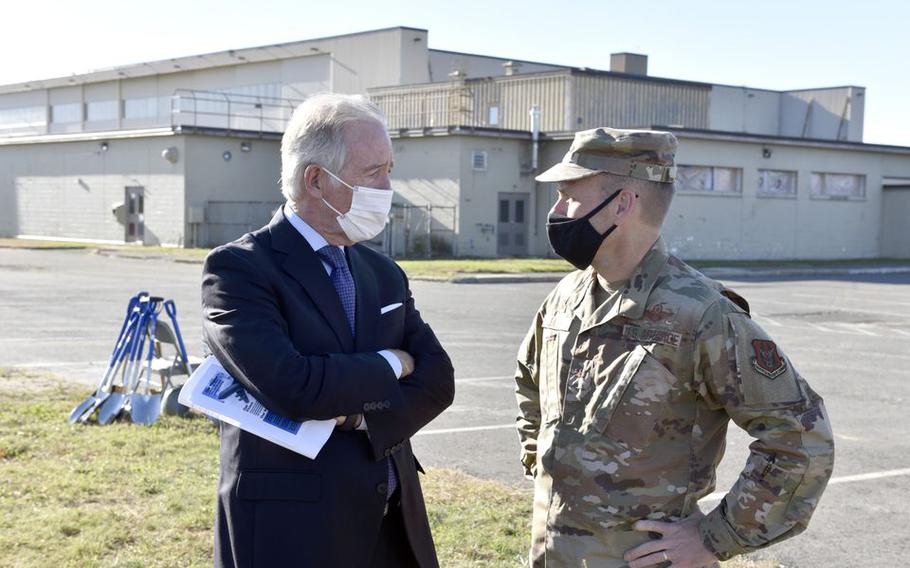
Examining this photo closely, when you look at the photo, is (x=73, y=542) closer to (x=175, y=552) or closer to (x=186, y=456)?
(x=175, y=552)

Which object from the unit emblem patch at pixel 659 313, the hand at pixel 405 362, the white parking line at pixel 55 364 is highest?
the unit emblem patch at pixel 659 313

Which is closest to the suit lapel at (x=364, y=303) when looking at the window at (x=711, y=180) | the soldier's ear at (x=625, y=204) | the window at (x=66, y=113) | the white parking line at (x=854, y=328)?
the soldier's ear at (x=625, y=204)

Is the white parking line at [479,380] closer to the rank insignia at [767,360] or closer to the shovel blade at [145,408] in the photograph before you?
the shovel blade at [145,408]

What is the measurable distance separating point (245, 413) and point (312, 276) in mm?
450

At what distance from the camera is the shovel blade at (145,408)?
870cm

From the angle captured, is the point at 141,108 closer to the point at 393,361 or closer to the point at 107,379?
the point at 107,379

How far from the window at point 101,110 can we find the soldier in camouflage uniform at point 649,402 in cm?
6144

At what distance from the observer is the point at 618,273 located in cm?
316

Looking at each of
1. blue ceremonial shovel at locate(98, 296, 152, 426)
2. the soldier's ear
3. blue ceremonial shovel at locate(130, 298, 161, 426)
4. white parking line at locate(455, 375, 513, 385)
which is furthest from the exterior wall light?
the soldier's ear

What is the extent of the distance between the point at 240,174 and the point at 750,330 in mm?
40137

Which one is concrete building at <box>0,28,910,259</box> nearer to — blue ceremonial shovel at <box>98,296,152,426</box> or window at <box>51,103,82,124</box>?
window at <box>51,103,82,124</box>

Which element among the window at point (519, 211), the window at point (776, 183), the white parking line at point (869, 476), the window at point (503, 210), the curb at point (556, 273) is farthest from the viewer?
the window at point (776, 183)

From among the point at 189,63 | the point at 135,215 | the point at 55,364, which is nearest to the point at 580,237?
the point at 55,364

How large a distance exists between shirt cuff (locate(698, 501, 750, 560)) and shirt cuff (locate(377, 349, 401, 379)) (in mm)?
969
